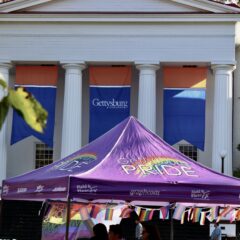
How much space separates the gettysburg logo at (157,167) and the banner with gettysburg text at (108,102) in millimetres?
27167

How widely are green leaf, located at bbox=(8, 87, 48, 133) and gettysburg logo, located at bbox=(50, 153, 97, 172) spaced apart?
5918 mm

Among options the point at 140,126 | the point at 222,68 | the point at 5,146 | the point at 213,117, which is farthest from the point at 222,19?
the point at 140,126

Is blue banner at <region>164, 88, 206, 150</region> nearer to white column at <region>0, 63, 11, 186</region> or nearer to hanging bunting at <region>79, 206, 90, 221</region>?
white column at <region>0, 63, 11, 186</region>

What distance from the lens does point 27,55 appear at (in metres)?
39.2

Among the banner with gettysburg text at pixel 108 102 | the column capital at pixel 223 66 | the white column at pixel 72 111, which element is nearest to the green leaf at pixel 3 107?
the banner with gettysburg text at pixel 108 102

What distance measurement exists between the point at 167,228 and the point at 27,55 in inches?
495

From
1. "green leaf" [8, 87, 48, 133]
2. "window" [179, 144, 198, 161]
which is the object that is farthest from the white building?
"green leaf" [8, 87, 48, 133]

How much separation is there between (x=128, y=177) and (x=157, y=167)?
0.63 metres

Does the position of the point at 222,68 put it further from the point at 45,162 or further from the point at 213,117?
the point at 45,162

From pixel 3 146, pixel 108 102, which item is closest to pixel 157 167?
pixel 108 102

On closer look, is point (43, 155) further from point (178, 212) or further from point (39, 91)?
point (178, 212)

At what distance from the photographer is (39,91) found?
38.1 metres

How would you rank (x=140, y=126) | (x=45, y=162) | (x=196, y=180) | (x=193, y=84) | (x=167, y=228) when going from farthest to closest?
(x=45, y=162) → (x=193, y=84) → (x=167, y=228) → (x=140, y=126) → (x=196, y=180)

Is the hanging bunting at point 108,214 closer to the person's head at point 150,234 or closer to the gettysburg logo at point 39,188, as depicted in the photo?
the person's head at point 150,234
